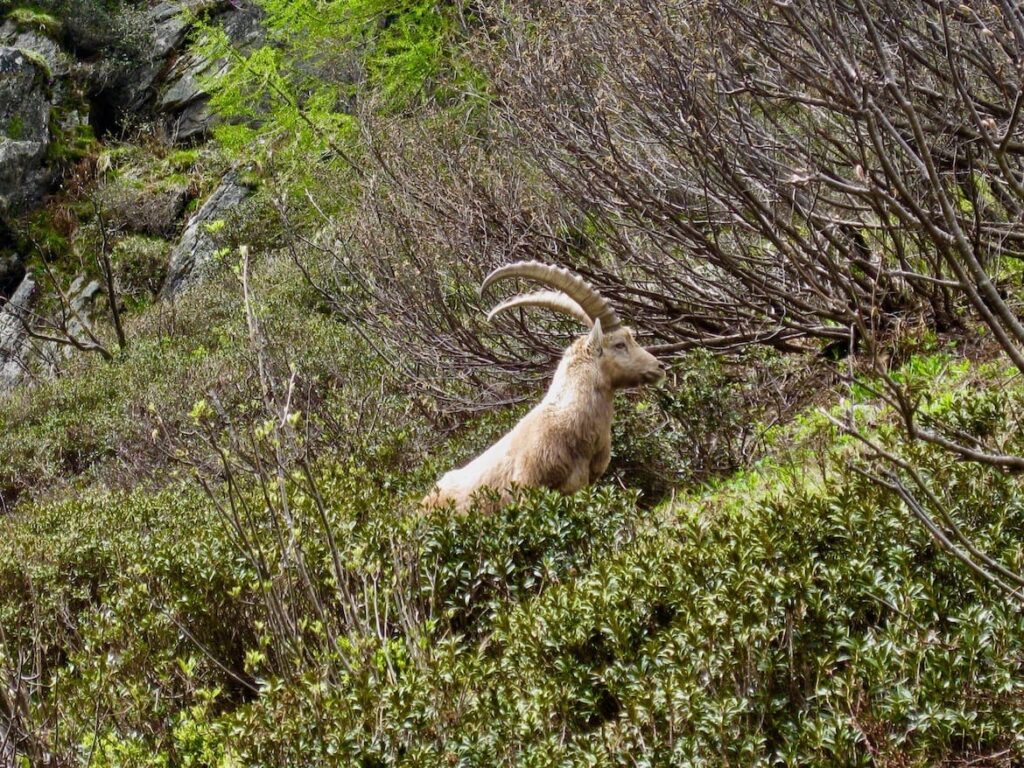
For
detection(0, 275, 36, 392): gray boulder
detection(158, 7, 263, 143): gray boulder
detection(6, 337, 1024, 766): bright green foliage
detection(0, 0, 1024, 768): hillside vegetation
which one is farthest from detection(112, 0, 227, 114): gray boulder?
detection(6, 337, 1024, 766): bright green foliage

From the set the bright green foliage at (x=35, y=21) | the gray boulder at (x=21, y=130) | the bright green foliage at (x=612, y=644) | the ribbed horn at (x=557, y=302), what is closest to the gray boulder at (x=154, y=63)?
the bright green foliage at (x=35, y=21)

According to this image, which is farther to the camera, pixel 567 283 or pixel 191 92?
pixel 191 92

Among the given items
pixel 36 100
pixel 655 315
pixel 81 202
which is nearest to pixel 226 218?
pixel 81 202

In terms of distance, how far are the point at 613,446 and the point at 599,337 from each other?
55.2 inches

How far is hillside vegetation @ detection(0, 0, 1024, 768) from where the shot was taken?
327cm

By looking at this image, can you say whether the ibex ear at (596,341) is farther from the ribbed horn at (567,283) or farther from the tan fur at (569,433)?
the ribbed horn at (567,283)

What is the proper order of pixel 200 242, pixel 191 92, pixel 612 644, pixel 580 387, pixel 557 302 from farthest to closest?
pixel 191 92
pixel 200 242
pixel 557 302
pixel 580 387
pixel 612 644

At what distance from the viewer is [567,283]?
6934 millimetres

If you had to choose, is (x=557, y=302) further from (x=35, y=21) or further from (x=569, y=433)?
(x=35, y=21)

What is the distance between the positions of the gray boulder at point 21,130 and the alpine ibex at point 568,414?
25310mm

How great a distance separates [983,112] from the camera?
684 cm

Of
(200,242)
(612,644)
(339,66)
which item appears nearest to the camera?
(612,644)

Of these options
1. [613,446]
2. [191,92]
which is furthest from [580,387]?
[191,92]

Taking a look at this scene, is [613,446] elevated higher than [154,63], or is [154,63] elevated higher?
[154,63]
